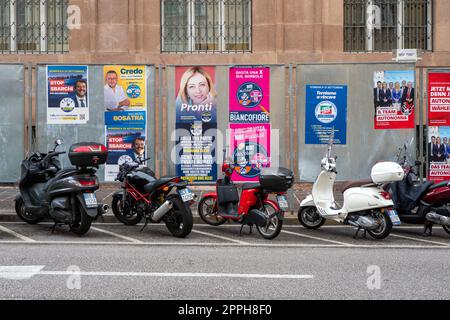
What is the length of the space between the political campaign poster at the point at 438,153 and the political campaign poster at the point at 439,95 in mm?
251

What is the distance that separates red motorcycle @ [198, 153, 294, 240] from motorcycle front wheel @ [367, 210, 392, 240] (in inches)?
48.5

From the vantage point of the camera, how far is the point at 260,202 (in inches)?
394

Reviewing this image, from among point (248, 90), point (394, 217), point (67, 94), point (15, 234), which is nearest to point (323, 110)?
point (248, 90)

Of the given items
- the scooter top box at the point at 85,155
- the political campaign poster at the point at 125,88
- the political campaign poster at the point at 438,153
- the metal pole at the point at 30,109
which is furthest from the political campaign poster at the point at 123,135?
the political campaign poster at the point at 438,153

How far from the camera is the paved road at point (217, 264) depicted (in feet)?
21.2

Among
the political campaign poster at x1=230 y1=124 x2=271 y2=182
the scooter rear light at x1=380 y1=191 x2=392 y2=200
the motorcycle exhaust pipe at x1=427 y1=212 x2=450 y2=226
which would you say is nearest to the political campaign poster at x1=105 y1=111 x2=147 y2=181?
the political campaign poster at x1=230 y1=124 x2=271 y2=182

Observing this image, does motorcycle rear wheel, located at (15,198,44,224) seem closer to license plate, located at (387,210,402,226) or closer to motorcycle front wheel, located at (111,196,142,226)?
motorcycle front wheel, located at (111,196,142,226)

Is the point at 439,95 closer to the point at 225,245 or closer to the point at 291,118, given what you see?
Result: the point at 291,118

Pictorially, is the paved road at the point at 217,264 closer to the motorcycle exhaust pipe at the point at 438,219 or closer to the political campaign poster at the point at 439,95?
the motorcycle exhaust pipe at the point at 438,219

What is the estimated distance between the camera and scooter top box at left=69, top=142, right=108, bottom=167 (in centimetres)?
983

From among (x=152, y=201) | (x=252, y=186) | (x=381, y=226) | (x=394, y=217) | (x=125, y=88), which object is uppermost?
(x=125, y=88)

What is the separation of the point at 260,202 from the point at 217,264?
2317 mm
